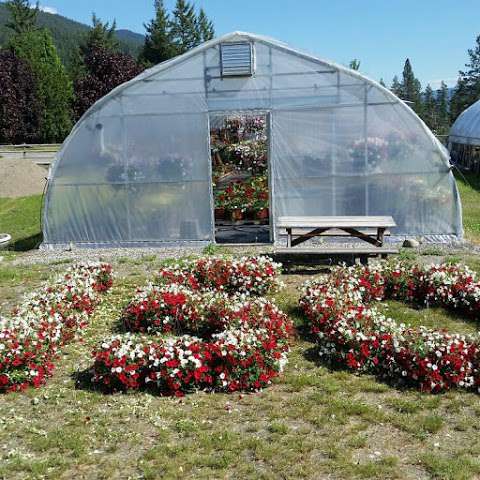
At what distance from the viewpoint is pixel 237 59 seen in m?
12.0

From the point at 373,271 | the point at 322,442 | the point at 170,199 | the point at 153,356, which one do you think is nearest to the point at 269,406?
the point at 322,442

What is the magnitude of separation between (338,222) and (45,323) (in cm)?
590

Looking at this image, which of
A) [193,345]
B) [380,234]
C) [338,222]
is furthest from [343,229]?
[193,345]

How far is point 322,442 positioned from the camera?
5281 mm

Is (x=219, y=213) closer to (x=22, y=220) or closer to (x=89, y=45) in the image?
(x=22, y=220)

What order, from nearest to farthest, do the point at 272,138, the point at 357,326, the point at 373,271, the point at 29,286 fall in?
the point at 357,326, the point at 373,271, the point at 29,286, the point at 272,138

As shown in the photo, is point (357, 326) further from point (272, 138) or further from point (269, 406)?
point (272, 138)

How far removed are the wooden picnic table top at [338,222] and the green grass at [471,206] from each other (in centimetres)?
271

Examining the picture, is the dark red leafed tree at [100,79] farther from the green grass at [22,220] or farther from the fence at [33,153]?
the green grass at [22,220]

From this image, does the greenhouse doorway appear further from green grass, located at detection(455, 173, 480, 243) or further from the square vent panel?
green grass, located at detection(455, 173, 480, 243)

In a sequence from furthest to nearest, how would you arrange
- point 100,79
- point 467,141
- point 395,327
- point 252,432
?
point 100,79 < point 467,141 < point 395,327 < point 252,432

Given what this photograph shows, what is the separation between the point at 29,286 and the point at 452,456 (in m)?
7.79

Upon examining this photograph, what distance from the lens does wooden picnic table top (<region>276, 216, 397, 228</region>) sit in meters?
11.0

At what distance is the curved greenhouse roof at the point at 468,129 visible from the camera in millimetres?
25123
